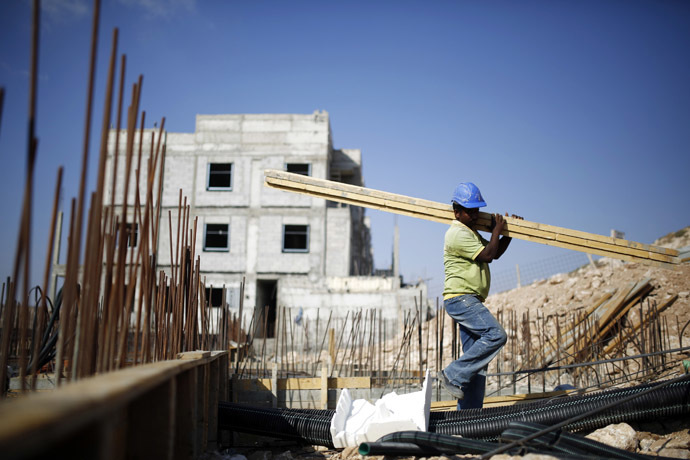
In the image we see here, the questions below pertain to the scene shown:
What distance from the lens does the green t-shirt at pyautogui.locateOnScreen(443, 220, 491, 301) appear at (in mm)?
4168

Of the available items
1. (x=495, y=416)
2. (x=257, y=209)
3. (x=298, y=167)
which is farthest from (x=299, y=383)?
(x=298, y=167)

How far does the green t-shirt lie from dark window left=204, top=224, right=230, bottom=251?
18.3 meters

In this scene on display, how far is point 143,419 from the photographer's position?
6.86 feet

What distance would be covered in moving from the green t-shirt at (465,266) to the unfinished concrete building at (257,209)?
16012 millimetres

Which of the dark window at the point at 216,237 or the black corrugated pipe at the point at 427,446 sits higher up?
the dark window at the point at 216,237

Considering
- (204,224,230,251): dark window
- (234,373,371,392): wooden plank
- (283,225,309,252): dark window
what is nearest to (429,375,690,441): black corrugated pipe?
(234,373,371,392): wooden plank

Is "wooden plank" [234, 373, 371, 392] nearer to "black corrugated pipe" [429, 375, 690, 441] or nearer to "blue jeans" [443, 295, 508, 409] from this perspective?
"blue jeans" [443, 295, 508, 409]

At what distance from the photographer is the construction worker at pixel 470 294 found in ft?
13.0

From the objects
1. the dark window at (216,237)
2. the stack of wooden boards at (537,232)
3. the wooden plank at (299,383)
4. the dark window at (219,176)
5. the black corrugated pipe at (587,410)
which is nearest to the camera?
the black corrugated pipe at (587,410)

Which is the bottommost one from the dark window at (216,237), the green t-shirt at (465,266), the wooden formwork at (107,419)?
the wooden formwork at (107,419)

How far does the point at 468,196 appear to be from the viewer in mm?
4266

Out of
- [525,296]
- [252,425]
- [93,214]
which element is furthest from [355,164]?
[93,214]

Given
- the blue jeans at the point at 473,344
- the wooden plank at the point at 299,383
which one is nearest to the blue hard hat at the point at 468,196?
the blue jeans at the point at 473,344

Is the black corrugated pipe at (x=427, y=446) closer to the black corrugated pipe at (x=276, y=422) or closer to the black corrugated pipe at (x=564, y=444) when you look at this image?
the black corrugated pipe at (x=564, y=444)
